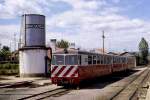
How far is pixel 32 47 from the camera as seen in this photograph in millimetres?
41688

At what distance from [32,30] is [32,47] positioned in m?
2.10

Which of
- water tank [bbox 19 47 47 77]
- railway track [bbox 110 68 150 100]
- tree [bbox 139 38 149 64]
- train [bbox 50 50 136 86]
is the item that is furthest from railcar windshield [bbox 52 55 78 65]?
tree [bbox 139 38 149 64]

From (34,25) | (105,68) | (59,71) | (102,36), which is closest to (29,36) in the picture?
(34,25)

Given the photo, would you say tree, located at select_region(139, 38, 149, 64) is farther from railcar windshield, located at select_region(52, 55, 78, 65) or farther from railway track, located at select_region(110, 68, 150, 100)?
railcar windshield, located at select_region(52, 55, 78, 65)

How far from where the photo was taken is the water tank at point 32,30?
42.3m

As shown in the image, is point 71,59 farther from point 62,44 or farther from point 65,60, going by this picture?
point 62,44

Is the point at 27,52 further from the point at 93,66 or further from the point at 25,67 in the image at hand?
the point at 93,66

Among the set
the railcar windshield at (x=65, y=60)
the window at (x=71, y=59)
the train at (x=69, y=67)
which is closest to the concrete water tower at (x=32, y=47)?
the train at (x=69, y=67)

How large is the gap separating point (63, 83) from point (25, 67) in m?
17.1

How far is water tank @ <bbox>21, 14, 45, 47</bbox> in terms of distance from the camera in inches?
1665

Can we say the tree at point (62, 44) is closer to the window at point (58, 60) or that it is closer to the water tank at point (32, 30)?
the water tank at point (32, 30)

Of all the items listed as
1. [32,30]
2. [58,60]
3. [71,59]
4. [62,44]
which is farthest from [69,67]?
[62,44]

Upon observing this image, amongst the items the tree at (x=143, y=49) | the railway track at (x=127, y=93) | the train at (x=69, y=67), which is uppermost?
the tree at (x=143, y=49)

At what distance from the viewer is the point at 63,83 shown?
24.8m
